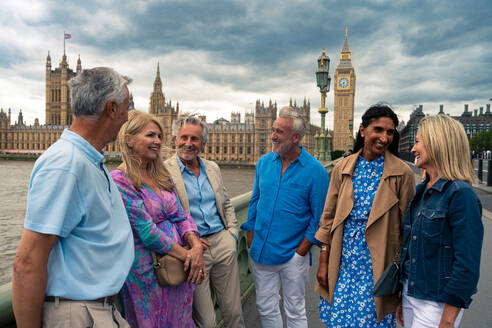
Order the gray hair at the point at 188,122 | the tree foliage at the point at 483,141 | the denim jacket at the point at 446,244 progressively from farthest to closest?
the tree foliage at the point at 483,141
the gray hair at the point at 188,122
the denim jacket at the point at 446,244

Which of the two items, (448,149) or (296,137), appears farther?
(296,137)

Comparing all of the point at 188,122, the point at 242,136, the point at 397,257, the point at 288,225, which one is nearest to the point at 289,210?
the point at 288,225

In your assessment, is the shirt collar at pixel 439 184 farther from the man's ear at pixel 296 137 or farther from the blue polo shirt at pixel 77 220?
the blue polo shirt at pixel 77 220

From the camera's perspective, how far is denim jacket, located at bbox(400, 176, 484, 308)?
1542 mm

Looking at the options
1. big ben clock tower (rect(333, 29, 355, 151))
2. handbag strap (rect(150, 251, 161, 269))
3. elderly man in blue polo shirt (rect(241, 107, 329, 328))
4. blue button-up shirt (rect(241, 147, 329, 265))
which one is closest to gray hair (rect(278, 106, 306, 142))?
elderly man in blue polo shirt (rect(241, 107, 329, 328))

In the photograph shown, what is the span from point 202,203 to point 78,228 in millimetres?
1138

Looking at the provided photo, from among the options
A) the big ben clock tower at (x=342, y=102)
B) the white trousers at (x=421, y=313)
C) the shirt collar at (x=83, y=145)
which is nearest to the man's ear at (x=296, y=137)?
the white trousers at (x=421, y=313)

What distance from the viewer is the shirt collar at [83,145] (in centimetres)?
124

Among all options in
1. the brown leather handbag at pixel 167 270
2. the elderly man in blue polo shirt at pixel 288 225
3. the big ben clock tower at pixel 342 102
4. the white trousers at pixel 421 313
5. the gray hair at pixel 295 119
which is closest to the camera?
the white trousers at pixel 421 313

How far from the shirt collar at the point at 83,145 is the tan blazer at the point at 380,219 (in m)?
1.40

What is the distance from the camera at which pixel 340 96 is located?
71.9 metres

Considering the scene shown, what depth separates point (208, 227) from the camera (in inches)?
88.9

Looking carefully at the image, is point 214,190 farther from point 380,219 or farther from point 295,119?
point 380,219

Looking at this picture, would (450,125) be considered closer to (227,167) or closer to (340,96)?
(227,167)
